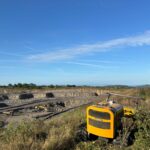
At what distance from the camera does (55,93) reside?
57406 millimetres

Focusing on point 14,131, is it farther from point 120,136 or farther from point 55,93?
point 55,93

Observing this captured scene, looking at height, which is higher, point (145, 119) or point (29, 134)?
point (145, 119)

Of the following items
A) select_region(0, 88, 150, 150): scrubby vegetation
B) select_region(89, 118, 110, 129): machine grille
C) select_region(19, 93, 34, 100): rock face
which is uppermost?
select_region(19, 93, 34, 100): rock face

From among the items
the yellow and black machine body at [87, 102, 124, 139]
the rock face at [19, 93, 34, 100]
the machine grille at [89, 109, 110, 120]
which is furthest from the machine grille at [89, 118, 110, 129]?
the rock face at [19, 93, 34, 100]

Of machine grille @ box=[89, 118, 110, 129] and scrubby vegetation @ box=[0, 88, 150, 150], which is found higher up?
machine grille @ box=[89, 118, 110, 129]

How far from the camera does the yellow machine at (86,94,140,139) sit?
9930 millimetres

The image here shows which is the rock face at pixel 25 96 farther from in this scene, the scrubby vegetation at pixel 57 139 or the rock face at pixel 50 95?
the scrubby vegetation at pixel 57 139

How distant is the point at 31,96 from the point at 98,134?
44.8 m

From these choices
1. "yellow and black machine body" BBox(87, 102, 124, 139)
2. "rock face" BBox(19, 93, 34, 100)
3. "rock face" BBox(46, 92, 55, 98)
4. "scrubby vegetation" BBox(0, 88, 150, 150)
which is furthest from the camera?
"rock face" BBox(46, 92, 55, 98)

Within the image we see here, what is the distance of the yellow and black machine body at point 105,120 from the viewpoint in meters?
9.93

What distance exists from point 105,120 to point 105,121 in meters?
0.03

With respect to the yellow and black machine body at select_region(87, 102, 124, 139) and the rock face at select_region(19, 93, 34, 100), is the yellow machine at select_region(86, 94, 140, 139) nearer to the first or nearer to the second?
the yellow and black machine body at select_region(87, 102, 124, 139)

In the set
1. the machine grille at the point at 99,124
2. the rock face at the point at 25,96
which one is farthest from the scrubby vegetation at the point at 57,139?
the rock face at the point at 25,96

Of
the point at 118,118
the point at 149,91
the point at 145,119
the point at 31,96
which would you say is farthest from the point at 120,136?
the point at 31,96
